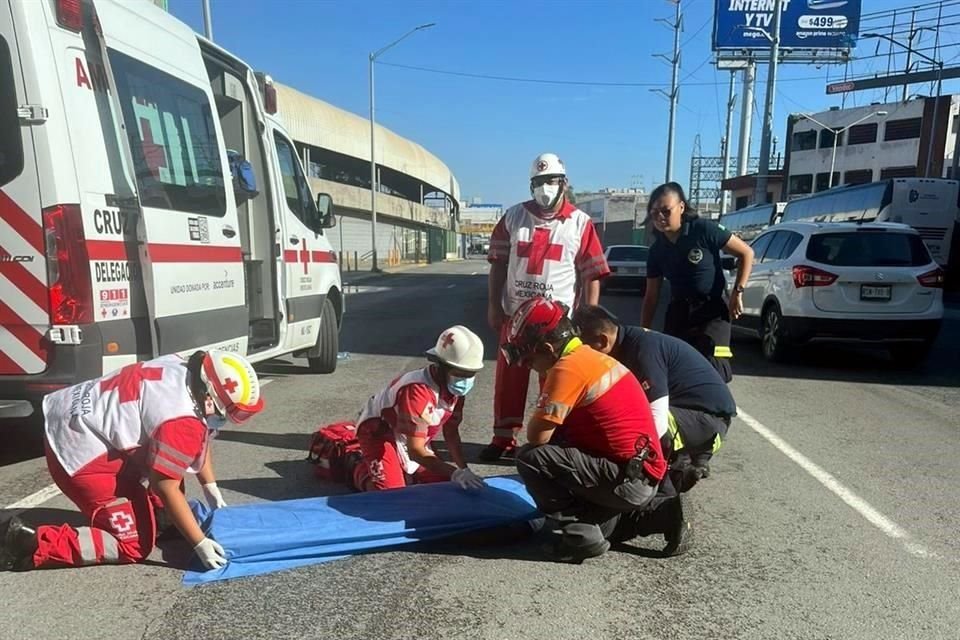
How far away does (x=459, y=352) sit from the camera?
357 centimetres

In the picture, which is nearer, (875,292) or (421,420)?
(421,420)

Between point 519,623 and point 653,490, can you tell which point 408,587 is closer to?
point 519,623

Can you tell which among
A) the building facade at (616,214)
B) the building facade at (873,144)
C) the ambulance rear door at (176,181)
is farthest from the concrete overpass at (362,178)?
the ambulance rear door at (176,181)

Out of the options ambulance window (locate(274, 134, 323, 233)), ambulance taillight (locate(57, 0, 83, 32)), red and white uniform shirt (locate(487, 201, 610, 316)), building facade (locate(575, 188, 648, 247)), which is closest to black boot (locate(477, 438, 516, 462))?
red and white uniform shirt (locate(487, 201, 610, 316))

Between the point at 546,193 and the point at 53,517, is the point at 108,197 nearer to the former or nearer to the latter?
the point at 53,517

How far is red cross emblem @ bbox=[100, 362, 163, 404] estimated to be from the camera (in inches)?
117

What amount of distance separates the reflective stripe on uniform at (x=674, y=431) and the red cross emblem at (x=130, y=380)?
7.93ft

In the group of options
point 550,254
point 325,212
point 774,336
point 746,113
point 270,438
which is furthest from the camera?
point 746,113

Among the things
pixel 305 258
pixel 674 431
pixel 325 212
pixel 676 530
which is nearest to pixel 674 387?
pixel 674 431

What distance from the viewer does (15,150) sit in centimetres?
363

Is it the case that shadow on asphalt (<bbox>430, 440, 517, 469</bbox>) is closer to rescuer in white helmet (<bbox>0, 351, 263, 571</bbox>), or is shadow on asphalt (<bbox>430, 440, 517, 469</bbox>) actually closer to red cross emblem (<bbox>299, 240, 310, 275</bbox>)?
rescuer in white helmet (<bbox>0, 351, 263, 571</bbox>)

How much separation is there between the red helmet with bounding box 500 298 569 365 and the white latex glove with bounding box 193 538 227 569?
1525 mm

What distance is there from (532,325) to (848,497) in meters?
2.36

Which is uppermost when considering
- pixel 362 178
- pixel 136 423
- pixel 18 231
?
pixel 362 178
